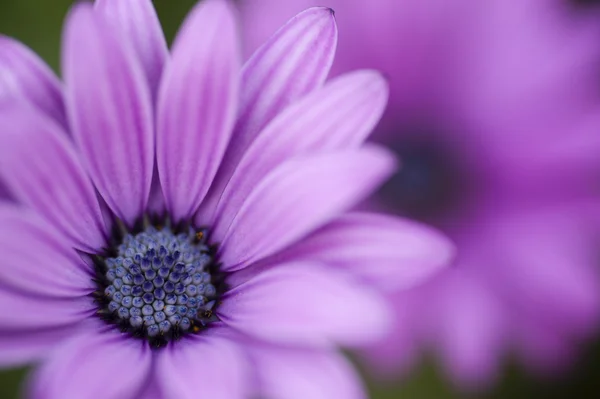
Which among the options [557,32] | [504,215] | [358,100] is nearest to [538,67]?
[557,32]

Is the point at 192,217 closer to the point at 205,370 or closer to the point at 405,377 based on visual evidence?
the point at 205,370

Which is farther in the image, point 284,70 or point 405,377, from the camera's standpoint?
point 405,377

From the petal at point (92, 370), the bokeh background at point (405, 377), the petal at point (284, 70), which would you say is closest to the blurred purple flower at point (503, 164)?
the bokeh background at point (405, 377)

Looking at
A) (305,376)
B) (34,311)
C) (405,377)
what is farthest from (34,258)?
(405,377)

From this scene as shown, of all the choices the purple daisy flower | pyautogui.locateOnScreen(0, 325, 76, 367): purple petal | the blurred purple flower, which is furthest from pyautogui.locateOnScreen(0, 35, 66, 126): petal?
the blurred purple flower

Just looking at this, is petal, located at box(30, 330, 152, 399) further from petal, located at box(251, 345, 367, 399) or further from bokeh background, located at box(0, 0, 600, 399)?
bokeh background, located at box(0, 0, 600, 399)

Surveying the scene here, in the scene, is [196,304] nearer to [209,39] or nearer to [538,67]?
[209,39]

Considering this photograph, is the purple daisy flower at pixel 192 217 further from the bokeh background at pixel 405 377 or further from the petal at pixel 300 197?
the bokeh background at pixel 405 377
